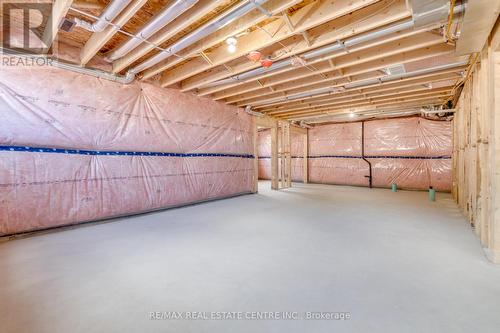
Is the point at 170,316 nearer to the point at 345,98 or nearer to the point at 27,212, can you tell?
the point at 27,212

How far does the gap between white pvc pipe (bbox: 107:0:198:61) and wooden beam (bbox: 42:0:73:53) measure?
2.14ft

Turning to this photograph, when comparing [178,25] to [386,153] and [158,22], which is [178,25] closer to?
[158,22]

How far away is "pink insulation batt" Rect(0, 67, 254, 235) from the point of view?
9.64ft

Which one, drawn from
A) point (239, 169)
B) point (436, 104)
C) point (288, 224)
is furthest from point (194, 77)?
point (436, 104)

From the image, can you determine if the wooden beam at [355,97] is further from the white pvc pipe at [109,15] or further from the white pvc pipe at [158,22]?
the white pvc pipe at [109,15]

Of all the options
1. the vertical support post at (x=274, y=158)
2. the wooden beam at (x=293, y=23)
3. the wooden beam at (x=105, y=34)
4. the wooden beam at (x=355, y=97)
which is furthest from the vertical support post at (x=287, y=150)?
the wooden beam at (x=105, y=34)

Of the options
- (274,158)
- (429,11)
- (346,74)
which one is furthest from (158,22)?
(274,158)

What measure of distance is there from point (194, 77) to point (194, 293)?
3.83m

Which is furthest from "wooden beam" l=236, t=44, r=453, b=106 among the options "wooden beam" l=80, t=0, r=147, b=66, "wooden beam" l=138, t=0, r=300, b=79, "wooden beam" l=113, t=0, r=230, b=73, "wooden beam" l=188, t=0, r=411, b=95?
"wooden beam" l=80, t=0, r=147, b=66

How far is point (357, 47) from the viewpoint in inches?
111

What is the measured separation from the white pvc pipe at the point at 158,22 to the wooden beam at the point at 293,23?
0.60 m

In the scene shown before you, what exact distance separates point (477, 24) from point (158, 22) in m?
2.98

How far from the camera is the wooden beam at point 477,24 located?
5.85 ft

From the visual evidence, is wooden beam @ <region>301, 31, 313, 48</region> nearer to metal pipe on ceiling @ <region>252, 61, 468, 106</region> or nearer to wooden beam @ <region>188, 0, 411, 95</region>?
wooden beam @ <region>188, 0, 411, 95</region>
